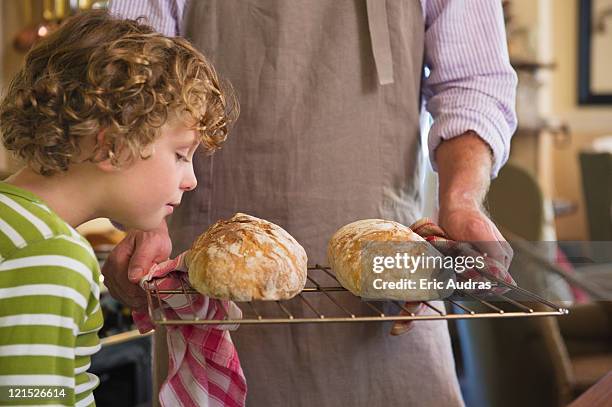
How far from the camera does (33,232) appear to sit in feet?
2.79

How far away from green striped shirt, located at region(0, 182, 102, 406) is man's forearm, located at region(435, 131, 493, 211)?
0.47 metres

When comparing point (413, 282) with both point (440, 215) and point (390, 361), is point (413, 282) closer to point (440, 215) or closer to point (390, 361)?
point (440, 215)

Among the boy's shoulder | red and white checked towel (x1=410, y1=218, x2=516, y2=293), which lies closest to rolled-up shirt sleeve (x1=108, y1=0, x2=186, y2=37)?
the boy's shoulder

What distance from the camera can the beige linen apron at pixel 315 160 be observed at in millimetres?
1211

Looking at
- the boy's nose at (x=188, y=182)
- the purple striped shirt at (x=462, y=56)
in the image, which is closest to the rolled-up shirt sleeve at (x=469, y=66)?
the purple striped shirt at (x=462, y=56)

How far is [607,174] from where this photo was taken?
4.99m

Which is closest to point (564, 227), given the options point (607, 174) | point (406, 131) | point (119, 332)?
point (607, 174)

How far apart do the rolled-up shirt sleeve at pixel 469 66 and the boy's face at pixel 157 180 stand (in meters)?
0.43

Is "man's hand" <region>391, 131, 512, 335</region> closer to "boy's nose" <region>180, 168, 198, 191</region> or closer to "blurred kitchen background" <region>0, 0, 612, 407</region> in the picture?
"blurred kitchen background" <region>0, 0, 612, 407</region>

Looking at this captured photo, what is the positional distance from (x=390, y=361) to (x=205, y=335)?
366 mm

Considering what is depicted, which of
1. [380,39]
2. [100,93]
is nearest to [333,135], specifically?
[380,39]

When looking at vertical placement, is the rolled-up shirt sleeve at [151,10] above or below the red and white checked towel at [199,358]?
above

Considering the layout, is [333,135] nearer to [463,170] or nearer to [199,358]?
[463,170]

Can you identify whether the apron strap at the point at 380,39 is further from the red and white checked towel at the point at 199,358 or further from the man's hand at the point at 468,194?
the red and white checked towel at the point at 199,358
